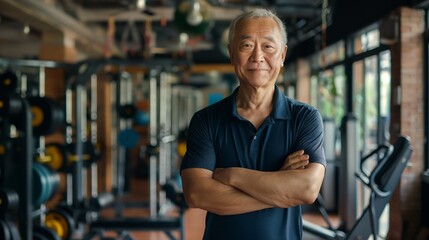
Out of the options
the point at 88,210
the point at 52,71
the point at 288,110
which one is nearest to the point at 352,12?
the point at 88,210

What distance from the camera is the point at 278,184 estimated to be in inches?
47.8

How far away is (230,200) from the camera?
1.24m

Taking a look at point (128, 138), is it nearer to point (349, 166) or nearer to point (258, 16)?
point (349, 166)

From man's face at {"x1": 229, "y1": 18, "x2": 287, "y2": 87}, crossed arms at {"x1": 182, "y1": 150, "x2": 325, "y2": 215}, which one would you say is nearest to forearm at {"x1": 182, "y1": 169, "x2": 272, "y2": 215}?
crossed arms at {"x1": 182, "y1": 150, "x2": 325, "y2": 215}

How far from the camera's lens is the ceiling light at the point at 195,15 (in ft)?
14.0

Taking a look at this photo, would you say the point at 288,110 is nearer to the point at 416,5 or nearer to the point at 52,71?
the point at 416,5

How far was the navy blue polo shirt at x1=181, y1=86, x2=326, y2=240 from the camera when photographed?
4.09 feet

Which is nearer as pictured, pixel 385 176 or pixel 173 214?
pixel 385 176

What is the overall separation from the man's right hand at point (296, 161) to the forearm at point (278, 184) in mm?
11

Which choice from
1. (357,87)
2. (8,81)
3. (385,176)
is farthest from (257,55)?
(357,87)

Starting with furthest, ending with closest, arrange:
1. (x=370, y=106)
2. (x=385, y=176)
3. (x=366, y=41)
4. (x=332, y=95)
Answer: (x=332, y=95) → (x=370, y=106) → (x=366, y=41) → (x=385, y=176)

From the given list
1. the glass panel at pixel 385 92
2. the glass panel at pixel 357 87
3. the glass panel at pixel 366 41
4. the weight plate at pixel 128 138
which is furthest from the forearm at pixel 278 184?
the weight plate at pixel 128 138

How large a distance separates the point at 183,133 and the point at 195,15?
2739 mm

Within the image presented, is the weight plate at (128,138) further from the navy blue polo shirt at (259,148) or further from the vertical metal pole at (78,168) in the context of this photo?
the navy blue polo shirt at (259,148)
